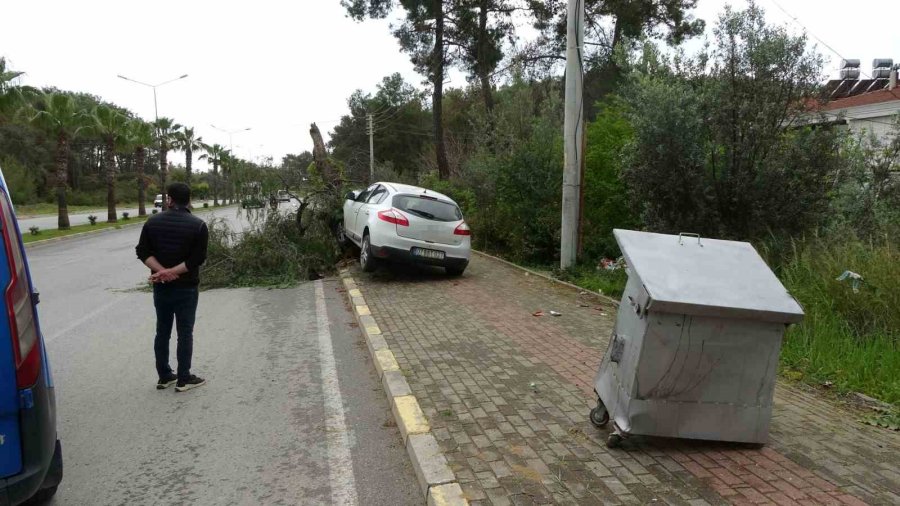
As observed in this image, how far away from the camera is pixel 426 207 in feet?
34.3

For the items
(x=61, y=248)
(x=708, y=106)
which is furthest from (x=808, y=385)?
(x=61, y=248)

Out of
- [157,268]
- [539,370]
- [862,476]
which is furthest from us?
[539,370]

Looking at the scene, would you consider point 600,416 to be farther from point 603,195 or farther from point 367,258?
point 603,195

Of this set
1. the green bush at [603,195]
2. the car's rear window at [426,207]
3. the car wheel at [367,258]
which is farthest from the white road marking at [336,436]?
the green bush at [603,195]

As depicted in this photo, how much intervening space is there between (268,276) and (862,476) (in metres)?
10.1

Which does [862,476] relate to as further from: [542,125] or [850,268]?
[542,125]

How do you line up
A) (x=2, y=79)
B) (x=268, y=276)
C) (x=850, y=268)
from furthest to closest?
(x=2, y=79), (x=268, y=276), (x=850, y=268)

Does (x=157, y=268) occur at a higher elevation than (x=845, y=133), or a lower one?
lower

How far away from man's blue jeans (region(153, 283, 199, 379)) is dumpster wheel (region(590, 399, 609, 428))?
3.52 m

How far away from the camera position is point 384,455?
4031mm

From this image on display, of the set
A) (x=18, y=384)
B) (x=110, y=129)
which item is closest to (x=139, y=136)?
(x=110, y=129)

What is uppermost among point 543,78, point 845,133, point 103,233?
point 543,78

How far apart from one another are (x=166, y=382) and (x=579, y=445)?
3.77 meters

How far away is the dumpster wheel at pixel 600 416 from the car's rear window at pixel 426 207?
660cm
